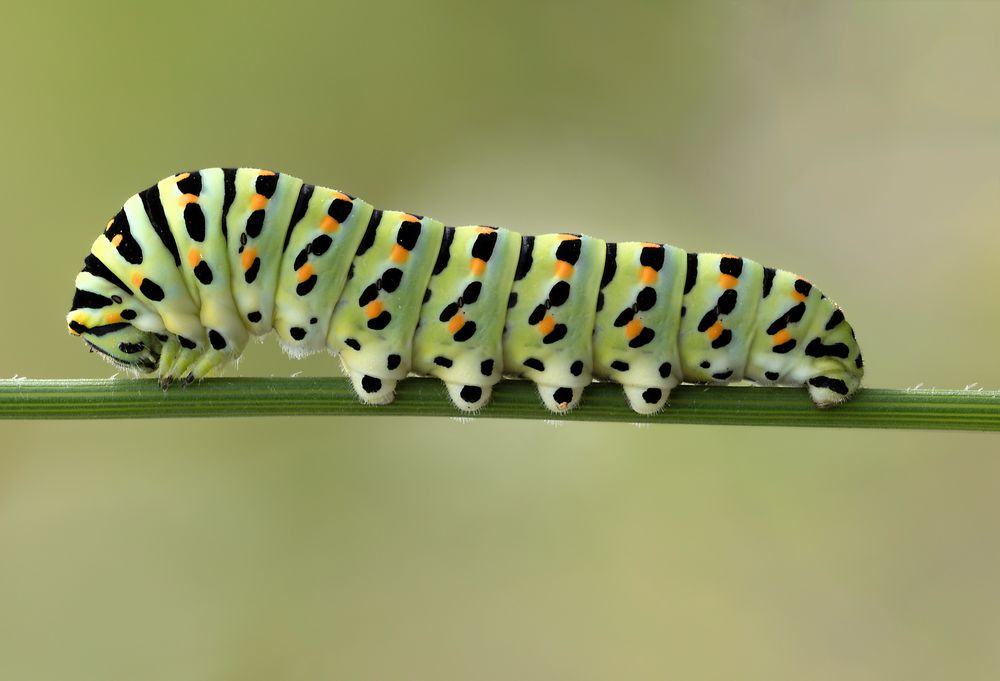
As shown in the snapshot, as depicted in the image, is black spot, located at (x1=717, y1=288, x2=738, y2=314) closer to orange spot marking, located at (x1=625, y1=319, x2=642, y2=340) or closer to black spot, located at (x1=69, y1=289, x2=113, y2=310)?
orange spot marking, located at (x1=625, y1=319, x2=642, y2=340)

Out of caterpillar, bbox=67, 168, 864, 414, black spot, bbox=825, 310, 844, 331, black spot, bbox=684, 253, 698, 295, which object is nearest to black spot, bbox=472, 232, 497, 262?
caterpillar, bbox=67, 168, 864, 414

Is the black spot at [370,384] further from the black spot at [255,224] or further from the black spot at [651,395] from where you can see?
the black spot at [651,395]

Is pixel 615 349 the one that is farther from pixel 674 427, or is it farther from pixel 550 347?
pixel 674 427

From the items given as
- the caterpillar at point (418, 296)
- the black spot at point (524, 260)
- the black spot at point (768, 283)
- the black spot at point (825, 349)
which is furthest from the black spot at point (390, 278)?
the black spot at point (825, 349)

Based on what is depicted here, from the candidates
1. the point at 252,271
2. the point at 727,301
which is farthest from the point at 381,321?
the point at 727,301

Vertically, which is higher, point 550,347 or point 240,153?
point 240,153

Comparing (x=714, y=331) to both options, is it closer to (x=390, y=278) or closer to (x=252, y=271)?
(x=390, y=278)

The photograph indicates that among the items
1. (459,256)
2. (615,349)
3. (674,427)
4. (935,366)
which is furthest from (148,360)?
(935,366)
